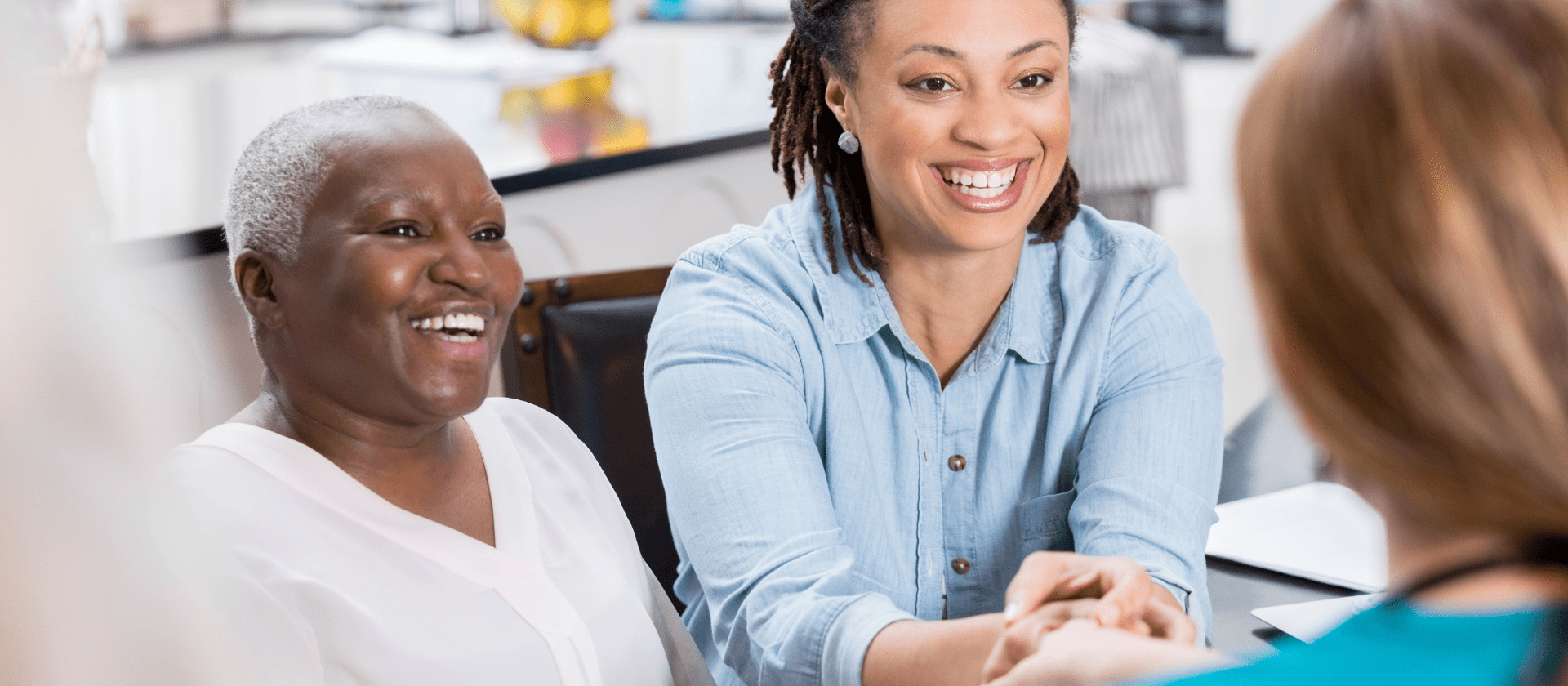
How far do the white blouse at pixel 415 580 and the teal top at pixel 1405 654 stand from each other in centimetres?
56

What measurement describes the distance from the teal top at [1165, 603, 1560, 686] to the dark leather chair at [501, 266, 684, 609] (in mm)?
1022

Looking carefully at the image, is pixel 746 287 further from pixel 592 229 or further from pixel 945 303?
pixel 592 229

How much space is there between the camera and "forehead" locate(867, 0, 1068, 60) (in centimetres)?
120

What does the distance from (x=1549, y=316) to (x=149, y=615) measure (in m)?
0.44

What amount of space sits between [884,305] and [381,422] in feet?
1.67

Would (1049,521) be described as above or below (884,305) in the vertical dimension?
below

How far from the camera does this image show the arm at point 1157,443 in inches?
44.0

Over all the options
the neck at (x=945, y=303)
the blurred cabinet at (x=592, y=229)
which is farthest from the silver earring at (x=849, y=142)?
the blurred cabinet at (x=592, y=229)

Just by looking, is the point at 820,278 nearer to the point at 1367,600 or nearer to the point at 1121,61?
the point at 1367,600

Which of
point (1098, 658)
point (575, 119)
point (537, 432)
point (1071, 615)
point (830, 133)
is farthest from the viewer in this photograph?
point (575, 119)

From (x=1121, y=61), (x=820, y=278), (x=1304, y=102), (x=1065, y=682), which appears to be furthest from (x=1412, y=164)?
(x=1121, y=61)

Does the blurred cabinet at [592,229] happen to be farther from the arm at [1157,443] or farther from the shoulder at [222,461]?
the arm at [1157,443]

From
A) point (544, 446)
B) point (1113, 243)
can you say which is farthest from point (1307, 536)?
point (544, 446)

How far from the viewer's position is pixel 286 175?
37.6 inches
